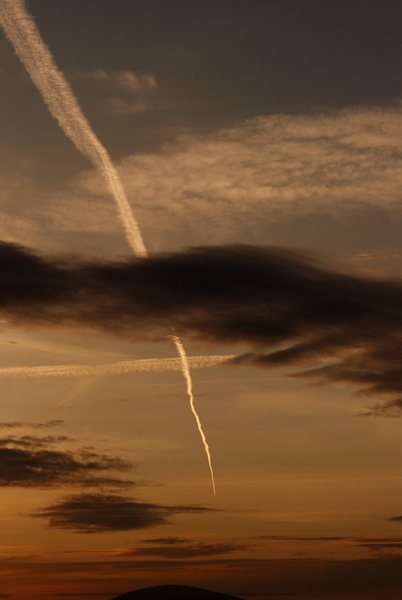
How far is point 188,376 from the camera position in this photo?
538 feet
